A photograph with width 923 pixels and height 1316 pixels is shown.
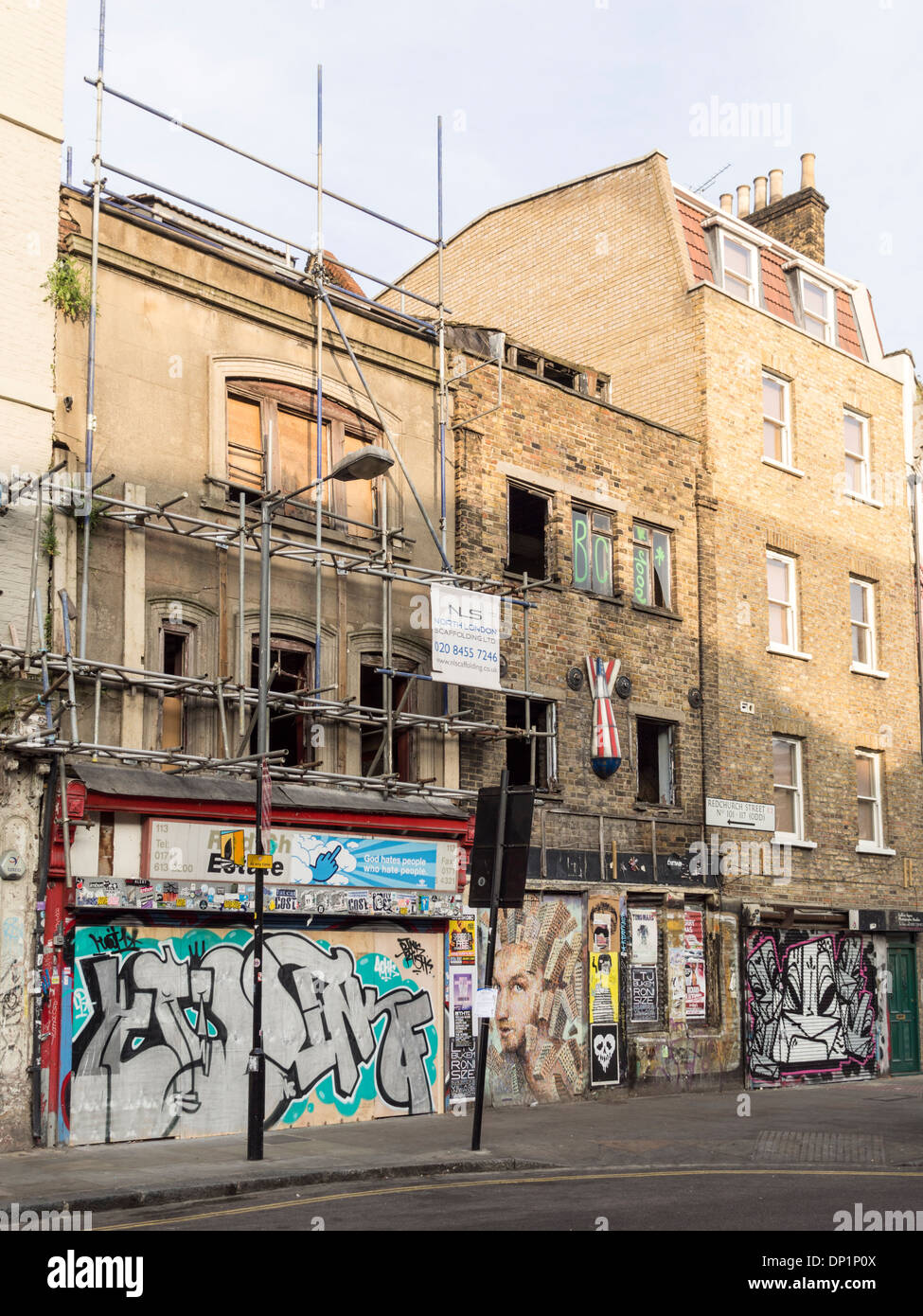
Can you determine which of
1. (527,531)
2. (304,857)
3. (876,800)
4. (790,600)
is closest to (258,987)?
(304,857)

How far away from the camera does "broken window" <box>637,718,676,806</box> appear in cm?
2247

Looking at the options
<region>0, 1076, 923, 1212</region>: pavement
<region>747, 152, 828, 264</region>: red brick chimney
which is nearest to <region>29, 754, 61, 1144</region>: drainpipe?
<region>0, 1076, 923, 1212</region>: pavement

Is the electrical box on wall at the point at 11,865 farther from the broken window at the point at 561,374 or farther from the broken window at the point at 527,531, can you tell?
the broken window at the point at 561,374

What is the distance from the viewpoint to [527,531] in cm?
2150

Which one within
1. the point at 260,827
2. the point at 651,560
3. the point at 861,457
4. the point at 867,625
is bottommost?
the point at 260,827

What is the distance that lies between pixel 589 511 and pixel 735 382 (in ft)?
15.6

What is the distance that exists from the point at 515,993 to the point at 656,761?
5.13m

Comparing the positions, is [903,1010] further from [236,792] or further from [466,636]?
[236,792]

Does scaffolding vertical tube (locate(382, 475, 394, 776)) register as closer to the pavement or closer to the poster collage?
the poster collage

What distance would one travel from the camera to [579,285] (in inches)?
1059

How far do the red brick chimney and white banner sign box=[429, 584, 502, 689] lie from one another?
14.8m

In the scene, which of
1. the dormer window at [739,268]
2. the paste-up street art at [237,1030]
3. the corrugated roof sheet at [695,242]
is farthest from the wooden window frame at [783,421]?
the paste-up street art at [237,1030]

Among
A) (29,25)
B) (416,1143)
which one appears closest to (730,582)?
(416,1143)
